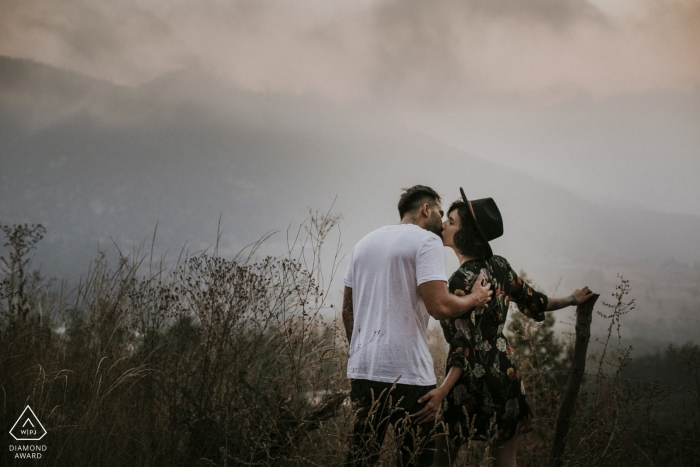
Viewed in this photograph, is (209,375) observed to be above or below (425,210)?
below

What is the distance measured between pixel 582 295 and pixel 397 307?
1.38 meters

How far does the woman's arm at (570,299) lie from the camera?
105 inches

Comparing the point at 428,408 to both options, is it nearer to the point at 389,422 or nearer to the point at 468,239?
the point at 389,422

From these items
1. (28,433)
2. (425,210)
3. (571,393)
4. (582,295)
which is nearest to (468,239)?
(425,210)

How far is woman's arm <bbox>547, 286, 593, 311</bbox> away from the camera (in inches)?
105

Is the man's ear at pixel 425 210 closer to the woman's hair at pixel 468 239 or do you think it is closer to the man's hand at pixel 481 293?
the woman's hair at pixel 468 239

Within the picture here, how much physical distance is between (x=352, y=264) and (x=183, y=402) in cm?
143

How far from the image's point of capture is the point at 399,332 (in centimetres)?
208

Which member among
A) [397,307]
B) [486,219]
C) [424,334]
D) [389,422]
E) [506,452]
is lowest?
[506,452]

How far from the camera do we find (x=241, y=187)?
103ft

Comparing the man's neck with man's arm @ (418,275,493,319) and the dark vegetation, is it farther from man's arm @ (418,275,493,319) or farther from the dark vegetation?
the dark vegetation

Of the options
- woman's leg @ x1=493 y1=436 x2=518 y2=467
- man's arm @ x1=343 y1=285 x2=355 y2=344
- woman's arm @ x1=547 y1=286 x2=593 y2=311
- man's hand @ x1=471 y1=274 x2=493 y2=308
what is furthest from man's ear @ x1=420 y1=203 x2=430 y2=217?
woman's leg @ x1=493 y1=436 x2=518 y2=467

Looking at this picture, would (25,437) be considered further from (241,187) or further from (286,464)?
(241,187)

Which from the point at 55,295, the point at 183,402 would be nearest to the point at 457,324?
the point at 183,402
